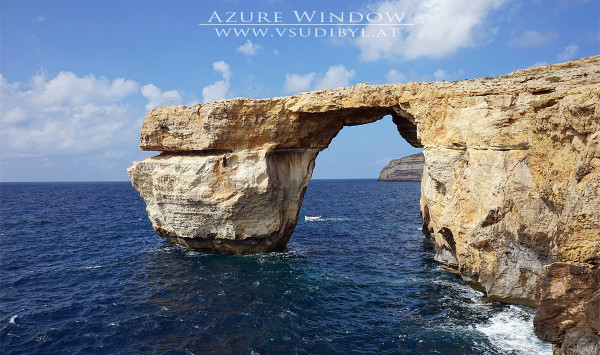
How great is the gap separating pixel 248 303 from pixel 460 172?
11991 millimetres

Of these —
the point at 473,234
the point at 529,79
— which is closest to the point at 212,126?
the point at 473,234

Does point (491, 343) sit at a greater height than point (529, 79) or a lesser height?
lesser

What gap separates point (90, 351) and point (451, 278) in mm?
17896

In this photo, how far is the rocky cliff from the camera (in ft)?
35.0

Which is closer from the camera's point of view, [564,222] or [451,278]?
[564,222]

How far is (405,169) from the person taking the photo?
471 ft

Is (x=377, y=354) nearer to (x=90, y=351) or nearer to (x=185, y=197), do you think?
(x=90, y=351)

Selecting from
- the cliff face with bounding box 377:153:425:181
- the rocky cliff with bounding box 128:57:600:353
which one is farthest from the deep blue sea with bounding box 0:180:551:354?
the cliff face with bounding box 377:153:425:181

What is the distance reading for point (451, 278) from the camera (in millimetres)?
20812

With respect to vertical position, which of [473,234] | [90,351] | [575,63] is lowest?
[90,351]

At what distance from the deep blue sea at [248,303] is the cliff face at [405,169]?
113005 millimetres

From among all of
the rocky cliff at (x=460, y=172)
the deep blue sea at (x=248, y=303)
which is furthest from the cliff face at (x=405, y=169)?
the rocky cliff at (x=460, y=172)

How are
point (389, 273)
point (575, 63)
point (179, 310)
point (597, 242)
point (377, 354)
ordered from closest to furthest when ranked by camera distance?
1. point (597, 242)
2. point (377, 354)
3. point (179, 310)
4. point (575, 63)
5. point (389, 273)

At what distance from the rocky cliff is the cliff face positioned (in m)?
115
